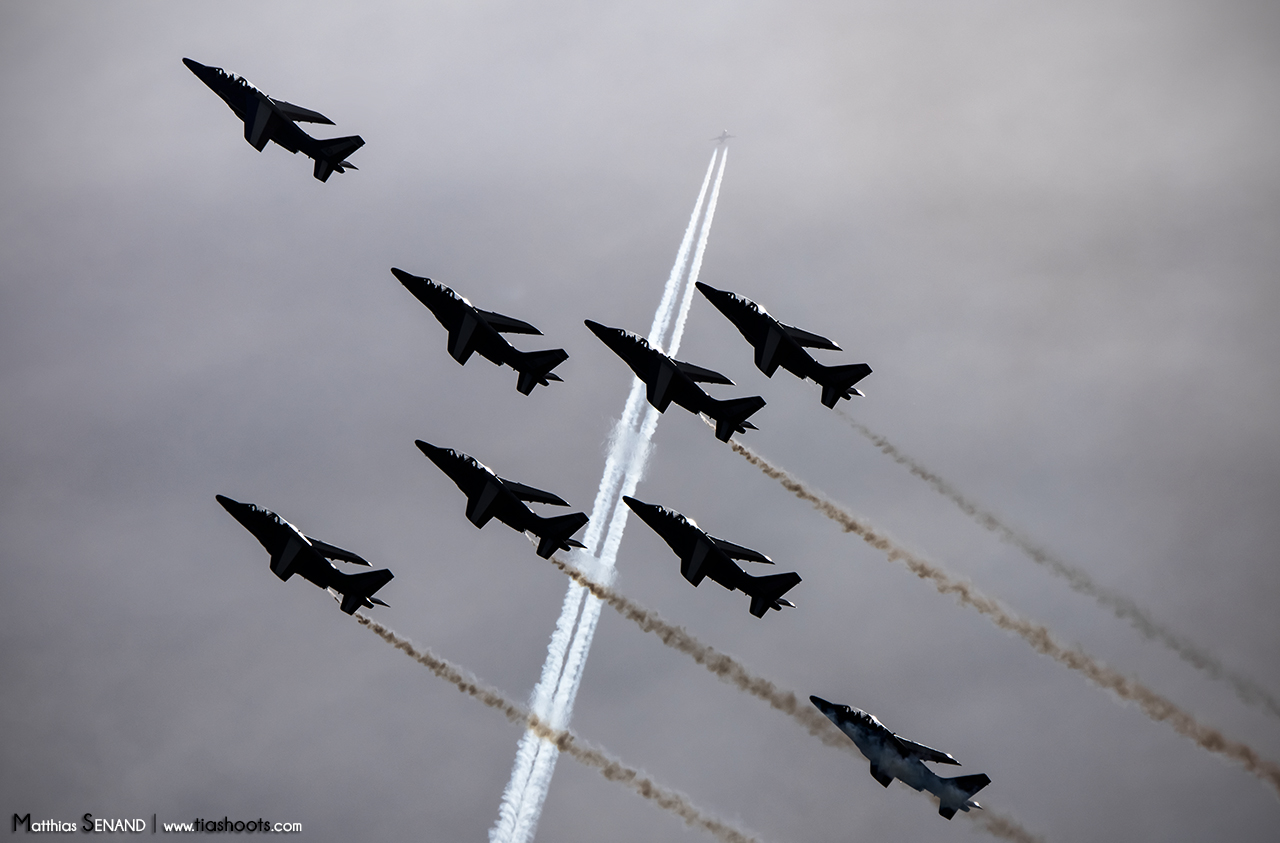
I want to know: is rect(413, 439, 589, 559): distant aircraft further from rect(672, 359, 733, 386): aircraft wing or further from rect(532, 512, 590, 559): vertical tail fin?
rect(672, 359, 733, 386): aircraft wing

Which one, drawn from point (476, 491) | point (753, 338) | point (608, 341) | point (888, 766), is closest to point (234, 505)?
point (476, 491)

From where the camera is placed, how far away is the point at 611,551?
108 meters

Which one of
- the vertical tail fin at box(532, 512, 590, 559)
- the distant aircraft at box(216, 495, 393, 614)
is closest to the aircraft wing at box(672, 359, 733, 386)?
the vertical tail fin at box(532, 512, 590, 559)

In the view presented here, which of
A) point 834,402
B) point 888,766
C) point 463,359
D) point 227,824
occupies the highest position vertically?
point 834,402

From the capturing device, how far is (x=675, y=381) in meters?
91.4

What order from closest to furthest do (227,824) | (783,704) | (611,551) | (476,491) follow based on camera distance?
(476,491), (783,704), (611,551), (227,824)

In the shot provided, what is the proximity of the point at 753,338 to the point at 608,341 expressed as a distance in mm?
10253

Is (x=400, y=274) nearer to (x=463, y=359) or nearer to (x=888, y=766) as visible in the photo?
(x=463, y=359)

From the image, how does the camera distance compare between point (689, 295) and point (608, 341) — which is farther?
point (689, 295)

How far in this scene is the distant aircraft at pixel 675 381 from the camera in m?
91.4

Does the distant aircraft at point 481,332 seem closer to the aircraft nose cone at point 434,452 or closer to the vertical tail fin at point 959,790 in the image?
the aircraft nose cone at point 434,452

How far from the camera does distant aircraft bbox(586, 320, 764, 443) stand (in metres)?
91.4

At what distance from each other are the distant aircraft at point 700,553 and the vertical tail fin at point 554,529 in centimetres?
352

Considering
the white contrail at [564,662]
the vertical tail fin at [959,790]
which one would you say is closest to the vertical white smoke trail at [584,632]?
the white contrail at [564,662]
